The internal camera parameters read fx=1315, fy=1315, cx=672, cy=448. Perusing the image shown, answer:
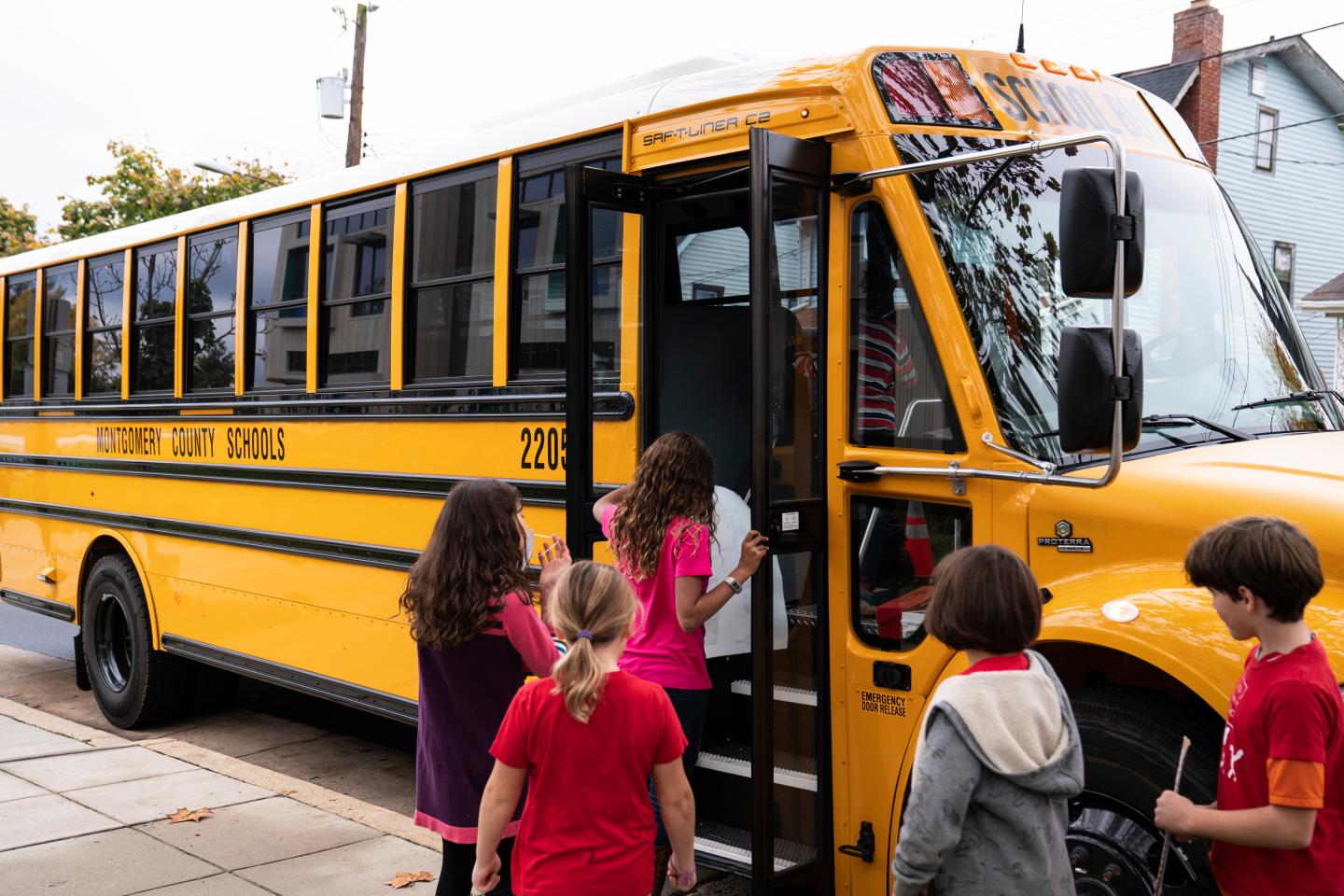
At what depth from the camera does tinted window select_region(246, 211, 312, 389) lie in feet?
21.7

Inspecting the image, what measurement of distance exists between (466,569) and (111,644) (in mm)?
5849

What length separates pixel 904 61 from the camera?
4008mm

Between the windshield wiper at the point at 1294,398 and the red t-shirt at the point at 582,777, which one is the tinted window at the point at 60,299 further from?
the windshield wiper at the point at 1294,398

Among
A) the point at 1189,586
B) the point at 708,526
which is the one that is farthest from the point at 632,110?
the point at 1189,586

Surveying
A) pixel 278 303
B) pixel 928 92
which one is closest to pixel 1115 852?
pixel 928 92

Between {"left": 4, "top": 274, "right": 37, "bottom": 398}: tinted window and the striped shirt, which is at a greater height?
{"left": 4, "top": 274, "right": 37, "bottom": 398}: tinted window

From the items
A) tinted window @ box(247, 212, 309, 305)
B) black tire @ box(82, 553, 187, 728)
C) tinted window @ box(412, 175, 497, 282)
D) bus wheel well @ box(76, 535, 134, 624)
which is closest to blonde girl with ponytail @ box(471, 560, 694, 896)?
tinted window @ box(412, 175, 497, 282)

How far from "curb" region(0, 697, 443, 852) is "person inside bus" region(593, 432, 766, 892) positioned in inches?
64.0

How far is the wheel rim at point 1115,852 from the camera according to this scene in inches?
127

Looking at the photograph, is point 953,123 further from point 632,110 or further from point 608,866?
point 608,866

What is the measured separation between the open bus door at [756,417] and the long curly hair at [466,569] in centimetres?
75

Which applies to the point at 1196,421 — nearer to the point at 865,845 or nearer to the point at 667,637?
the point at 865,845

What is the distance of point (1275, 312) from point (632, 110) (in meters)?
2.32

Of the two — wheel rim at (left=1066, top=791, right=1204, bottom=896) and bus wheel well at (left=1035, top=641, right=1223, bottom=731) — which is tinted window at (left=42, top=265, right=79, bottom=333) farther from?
wheel rim at (left=1066, top=791, right=1204, bottom=896)
